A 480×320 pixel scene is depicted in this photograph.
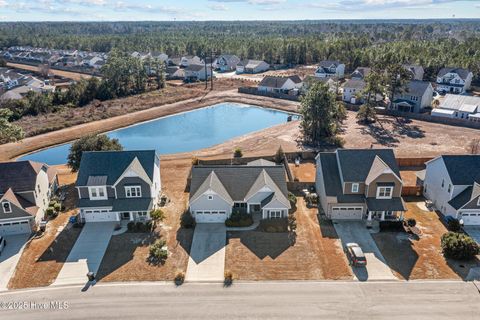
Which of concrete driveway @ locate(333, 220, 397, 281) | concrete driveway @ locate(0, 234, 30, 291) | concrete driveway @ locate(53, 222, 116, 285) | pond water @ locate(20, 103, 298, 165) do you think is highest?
concrete driveway @ locate(333, 220, 397, 281)

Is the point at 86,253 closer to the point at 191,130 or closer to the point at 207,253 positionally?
the point at 207,253

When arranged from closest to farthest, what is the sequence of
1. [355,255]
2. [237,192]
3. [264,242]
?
[355,255]
[264,242]
[237,192]

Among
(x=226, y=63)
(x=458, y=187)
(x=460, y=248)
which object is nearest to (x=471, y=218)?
(x=458, y=187)

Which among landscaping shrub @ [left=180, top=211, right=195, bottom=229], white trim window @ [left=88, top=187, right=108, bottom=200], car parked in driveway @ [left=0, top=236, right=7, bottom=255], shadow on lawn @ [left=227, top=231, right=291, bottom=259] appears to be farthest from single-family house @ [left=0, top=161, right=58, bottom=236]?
shadow on lawn @ [left=227, top=231, right=291, bottom=259]

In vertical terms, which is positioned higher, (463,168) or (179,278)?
(463,168)

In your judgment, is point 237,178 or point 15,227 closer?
point 15,227

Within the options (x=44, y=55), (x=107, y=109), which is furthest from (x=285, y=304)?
(x=44, y=55)

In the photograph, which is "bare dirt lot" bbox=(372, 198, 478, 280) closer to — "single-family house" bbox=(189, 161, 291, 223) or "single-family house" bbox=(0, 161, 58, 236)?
"single-family house" bbox=(189, 161, 291, 223)
